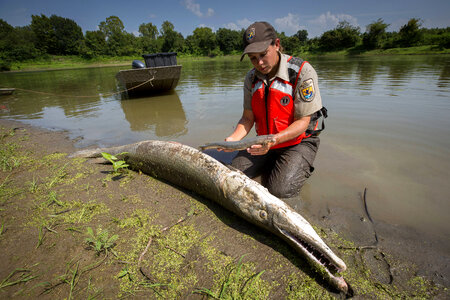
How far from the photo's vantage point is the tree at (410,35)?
44.0m

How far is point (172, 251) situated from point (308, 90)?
2844 mm

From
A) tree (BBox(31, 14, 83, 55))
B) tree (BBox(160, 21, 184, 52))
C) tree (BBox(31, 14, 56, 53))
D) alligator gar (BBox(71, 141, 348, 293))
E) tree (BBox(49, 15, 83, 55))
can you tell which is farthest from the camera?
tree (BBox(160, 21, 184, 52))

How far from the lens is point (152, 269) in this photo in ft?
6.66

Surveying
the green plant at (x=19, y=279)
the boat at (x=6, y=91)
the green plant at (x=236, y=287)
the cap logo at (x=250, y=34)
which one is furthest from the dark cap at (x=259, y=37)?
the boat at (x=6, y=91)

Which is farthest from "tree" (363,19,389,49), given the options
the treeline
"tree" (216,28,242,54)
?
"tree" (216,28,242,54)

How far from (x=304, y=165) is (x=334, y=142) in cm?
207

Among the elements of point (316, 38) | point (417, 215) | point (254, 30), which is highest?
point (316, 38)

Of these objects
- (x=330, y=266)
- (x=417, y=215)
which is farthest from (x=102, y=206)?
(x=417, y=215)

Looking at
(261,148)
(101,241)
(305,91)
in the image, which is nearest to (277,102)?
(305,91)

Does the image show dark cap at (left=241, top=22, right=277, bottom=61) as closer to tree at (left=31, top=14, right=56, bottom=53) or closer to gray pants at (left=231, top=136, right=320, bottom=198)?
gray pants at (left=231, top=136, right=320, bottom=198)

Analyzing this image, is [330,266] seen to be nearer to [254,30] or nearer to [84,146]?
[254,30]

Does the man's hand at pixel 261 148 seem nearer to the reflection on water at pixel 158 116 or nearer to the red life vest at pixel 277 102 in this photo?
the red life vest at pixel 277 102

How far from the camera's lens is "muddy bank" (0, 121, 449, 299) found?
1822 millimetres

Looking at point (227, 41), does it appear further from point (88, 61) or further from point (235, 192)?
point (235, 192)
